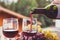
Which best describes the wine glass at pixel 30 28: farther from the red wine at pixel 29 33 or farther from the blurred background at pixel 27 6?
the blurred background at pixel 27 6

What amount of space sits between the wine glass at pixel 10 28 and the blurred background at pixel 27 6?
0.86 m

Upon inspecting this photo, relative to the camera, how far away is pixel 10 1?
1983 millimetres

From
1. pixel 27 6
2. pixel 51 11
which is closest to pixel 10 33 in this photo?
pixel 51 11

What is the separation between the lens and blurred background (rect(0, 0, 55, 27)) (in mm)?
1917

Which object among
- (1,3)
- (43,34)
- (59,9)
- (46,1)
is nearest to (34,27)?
(43,34)

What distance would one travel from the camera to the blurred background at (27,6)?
192 centimetres

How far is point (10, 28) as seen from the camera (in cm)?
105

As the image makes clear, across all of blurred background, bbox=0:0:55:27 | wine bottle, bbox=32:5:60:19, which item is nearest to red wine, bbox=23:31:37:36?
wine bottle, bbox=32:5:60:19

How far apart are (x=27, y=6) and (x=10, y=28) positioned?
92 cm

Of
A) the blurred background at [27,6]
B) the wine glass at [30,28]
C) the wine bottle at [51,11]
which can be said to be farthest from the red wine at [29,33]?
the blurred background at [27,6]

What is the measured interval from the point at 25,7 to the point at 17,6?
0.10m

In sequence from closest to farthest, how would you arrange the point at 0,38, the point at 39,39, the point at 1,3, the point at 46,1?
the point at 39,39 < the point at 0,38 < the point at 46,1 < the point at 1,3

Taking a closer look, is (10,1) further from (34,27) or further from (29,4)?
(34,27)

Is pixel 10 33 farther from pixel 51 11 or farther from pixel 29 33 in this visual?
pixel 51 11
